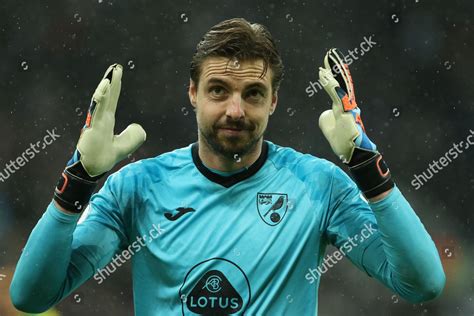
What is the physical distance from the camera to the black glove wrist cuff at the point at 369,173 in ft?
9.63

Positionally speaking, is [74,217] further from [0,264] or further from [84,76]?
[84,76]

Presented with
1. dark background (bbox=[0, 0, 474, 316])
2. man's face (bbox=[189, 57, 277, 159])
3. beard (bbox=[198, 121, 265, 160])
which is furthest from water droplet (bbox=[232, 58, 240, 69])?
dark background (bbox=[0, 0, 474, 316])

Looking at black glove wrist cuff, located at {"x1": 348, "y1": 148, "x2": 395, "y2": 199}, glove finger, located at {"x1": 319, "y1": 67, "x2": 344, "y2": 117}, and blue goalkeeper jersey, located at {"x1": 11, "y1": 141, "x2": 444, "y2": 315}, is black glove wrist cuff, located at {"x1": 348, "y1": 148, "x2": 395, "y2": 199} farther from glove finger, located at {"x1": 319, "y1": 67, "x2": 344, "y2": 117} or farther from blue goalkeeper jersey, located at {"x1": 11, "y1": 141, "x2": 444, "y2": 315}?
glove finger, located at {"x1": 319, "y1": 67, "x2": 344, "y2": 117}

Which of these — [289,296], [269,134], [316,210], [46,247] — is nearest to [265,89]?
[316,210]

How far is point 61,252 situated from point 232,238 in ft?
2.10

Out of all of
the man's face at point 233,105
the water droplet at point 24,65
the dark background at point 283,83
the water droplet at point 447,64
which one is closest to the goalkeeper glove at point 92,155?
the man's face at point 233,105

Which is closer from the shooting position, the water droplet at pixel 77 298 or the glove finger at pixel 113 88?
the glove finger at pixel 113 88

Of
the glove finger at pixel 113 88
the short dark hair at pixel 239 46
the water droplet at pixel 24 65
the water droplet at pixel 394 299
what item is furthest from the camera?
the water droplet at pixel 24 65

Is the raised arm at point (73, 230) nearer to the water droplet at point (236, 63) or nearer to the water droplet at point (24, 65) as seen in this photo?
the water droplet at point (236, 63)

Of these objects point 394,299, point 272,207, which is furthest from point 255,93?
point 394,299

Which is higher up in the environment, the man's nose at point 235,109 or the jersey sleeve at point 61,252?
the man's nose at point 235,109

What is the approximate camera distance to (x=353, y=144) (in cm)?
295

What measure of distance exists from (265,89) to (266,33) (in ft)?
0.90

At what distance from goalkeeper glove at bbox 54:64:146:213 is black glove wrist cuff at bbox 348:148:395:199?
Answer: 0.89 m
